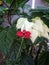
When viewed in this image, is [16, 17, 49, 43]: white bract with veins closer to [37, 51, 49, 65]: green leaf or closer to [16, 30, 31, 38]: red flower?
[16, 30, 31, 38]: red flower

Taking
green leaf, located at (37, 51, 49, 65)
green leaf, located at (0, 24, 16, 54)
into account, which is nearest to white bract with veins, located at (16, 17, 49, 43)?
green leaf, located at (0, 24, 16, 54)

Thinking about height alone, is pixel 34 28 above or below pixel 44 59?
above

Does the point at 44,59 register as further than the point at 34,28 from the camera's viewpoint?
Yes

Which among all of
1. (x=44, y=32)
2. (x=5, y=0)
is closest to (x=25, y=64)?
(x=44, y=32)

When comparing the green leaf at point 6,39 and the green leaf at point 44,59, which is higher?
the green leaf at point 6,39

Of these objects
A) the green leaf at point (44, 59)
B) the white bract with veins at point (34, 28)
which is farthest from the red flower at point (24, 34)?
the green leaf at point (44, 59)

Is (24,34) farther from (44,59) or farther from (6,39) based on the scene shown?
(44,59)

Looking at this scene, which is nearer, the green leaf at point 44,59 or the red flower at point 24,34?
the red flower at point 24,34

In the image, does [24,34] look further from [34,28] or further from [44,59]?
[44,59]

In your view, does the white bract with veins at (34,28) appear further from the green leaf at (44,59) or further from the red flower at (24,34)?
the green leaf at (44,59)

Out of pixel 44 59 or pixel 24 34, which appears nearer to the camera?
pixel 24 34

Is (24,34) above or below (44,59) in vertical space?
above

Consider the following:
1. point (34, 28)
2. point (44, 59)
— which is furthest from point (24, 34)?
point (44, 59)
